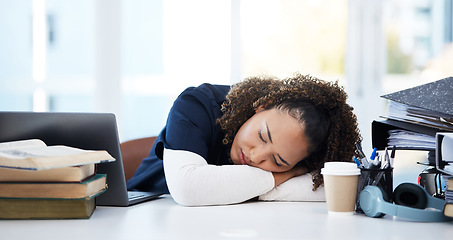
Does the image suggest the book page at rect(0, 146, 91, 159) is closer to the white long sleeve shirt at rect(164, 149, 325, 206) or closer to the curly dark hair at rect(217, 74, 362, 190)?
the white long sleeve shirt at rect(164, 149, 325, 206)

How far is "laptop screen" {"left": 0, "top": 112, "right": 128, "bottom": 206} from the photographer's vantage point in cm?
111

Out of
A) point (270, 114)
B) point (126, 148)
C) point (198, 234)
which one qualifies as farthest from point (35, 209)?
point (126, 148)

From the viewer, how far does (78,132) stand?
1.13 m

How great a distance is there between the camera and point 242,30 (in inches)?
139

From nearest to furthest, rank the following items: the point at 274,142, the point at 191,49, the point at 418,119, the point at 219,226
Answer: the point at 219,226
the point at 418,119
the point at 274,142
the point at 191,49

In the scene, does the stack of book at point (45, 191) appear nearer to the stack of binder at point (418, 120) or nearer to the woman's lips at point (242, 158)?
the woman's lips at point (242, 158)

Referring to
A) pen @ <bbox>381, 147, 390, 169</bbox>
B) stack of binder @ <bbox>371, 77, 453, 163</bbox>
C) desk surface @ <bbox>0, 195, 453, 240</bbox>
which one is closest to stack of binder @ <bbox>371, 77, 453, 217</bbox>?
stack of binder @ <bbox>371, 77, 453, 163</bbox>

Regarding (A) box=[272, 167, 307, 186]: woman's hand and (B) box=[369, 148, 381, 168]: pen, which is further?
(A) box=[272, 167, 307, 186]: woman's hand

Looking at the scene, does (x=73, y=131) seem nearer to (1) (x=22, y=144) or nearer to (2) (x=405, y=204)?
(1) (x=22, y=144)

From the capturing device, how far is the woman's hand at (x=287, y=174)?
1.34 meters

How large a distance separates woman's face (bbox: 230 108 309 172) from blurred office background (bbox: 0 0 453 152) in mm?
2164

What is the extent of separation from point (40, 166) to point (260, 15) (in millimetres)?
2792

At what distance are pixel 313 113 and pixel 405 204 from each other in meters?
0.36

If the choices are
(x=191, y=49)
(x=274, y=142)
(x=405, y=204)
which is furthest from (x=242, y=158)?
(x=191, y=49)
